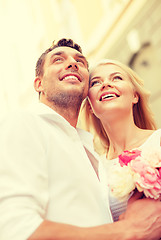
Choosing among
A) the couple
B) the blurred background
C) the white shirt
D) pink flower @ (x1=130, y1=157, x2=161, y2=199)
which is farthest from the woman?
the blurred background

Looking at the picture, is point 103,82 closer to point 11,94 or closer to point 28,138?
point 28,138

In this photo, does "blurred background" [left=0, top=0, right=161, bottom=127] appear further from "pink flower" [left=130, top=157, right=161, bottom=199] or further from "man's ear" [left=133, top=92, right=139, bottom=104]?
"pink flower" [left=130, top=157, right=161, bottom=199]

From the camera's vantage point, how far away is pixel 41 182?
1.39 meters

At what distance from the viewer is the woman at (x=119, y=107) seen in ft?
7.68

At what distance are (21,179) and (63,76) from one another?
1.10m

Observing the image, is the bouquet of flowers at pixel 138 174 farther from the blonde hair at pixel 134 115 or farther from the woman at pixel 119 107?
the blonde hair at pixel 134 115

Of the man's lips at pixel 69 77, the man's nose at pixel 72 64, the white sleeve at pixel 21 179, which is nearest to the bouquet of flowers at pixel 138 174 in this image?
the white sleeve at pixel 21 179

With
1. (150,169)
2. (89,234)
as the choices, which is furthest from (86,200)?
(150,169)

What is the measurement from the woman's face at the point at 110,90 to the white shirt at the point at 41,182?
0.71 metres

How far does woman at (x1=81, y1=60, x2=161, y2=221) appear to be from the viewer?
2.34 m

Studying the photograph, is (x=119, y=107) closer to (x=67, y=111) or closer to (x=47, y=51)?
(x=67, y=111)

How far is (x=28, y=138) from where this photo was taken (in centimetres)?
149

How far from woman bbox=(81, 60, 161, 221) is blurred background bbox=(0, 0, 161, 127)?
3.69 m

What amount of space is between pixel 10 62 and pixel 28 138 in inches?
579
